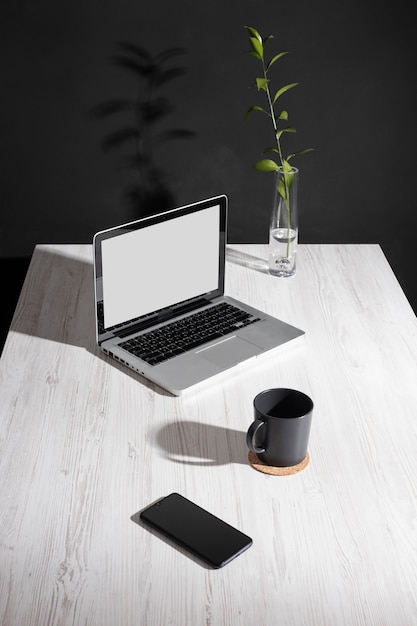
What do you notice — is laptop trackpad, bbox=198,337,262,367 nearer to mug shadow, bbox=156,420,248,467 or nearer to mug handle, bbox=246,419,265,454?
mug shadow, bbox=156,420,248,467

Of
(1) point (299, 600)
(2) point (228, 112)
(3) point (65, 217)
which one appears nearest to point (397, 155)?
(2) point (228, 112)

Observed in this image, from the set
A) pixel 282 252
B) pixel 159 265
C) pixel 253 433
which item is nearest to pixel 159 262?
pixel 159 265

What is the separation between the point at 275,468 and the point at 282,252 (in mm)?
774

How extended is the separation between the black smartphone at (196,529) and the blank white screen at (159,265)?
0.49 m

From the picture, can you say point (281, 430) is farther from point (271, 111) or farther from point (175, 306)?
point (271, 111)

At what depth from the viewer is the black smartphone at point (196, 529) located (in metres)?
1.10

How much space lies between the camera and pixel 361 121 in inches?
82.1

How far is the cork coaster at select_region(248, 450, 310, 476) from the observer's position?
1.26 metres

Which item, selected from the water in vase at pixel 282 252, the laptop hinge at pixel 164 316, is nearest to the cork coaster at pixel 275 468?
the laptop hinge at pixel 164 316

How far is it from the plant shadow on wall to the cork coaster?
1018 millimetres

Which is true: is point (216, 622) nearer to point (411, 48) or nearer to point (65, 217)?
point (65, 217)

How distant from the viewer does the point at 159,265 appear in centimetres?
163

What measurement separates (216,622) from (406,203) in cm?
145

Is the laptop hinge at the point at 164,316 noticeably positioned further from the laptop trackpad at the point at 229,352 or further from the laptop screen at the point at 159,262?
the laptop trackpad at the point at 229,352
